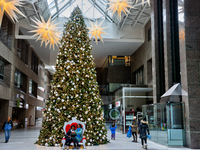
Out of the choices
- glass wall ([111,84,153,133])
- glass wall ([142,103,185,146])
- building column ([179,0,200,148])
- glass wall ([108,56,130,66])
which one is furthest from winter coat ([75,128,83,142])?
glass wall ([108,56,130,66])

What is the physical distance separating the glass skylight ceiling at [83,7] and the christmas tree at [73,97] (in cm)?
1265

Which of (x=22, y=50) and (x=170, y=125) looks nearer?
(x=170, y=125)

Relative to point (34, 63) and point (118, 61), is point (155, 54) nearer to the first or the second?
point (118, 61)

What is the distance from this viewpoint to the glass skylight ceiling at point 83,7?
74.7 feet

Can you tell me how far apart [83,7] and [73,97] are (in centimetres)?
1600

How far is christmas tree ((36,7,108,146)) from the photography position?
10.3 metres

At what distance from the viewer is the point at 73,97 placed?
34.2ft

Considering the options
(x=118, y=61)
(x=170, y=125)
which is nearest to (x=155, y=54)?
A: (x=170, y=125)

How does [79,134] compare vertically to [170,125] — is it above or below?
below

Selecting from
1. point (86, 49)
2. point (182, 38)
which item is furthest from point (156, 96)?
point (86, 49)

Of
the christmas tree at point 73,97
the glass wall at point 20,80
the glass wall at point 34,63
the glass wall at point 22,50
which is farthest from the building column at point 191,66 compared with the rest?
the glass wall at point 34,63

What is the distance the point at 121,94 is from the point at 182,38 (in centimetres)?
1189

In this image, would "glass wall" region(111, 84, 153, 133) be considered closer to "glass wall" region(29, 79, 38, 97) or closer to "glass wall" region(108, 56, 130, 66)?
"glass wall" region(108, 56, 130, 66)

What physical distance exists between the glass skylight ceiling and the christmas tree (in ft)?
41.5
